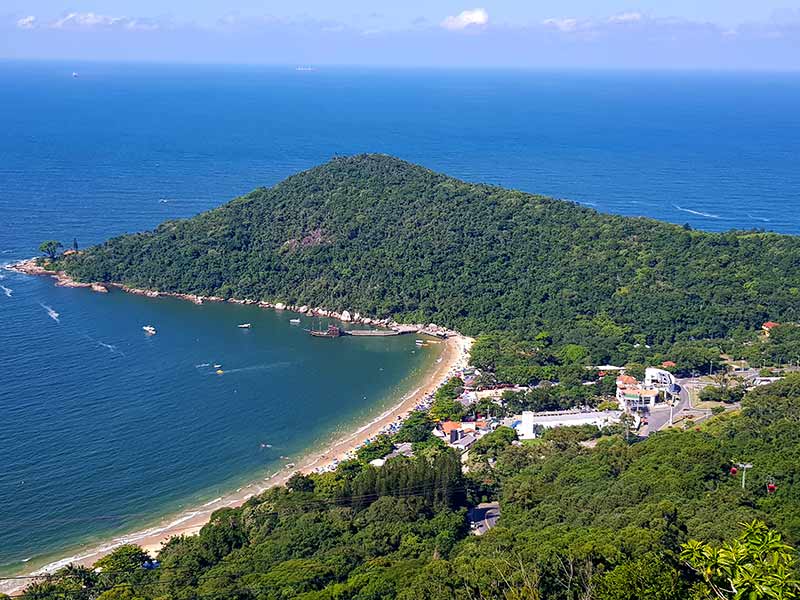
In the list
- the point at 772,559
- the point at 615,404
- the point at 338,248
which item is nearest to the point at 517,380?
the point at 615,404

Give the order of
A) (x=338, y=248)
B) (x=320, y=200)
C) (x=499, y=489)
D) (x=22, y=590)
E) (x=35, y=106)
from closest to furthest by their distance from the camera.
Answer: (x=22, y=590) → (x=499, y=489) → (x=338, y=248) → (x=320, y=200) → (x=35, y=106)

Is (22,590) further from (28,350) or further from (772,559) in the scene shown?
(772,559)

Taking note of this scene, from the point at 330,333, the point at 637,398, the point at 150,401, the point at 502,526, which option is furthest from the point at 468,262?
the point at 502,526

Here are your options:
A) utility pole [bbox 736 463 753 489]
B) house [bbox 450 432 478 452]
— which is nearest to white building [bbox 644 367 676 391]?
house [bbox 450 432 478 452]

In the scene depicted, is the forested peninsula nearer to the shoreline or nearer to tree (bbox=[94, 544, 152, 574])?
tree (bbox=[94, 544, 152, 574])

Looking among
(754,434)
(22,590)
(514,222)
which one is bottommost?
(22,590)

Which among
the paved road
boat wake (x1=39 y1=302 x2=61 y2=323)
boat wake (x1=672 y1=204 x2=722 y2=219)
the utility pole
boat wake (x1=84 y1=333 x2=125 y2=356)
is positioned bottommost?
the paved road
